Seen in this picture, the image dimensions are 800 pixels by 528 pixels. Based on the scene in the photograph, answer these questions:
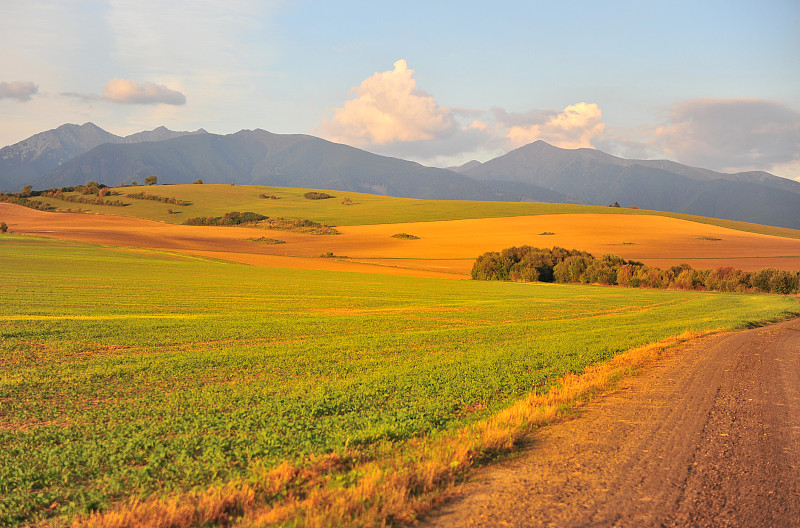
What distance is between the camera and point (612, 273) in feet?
199

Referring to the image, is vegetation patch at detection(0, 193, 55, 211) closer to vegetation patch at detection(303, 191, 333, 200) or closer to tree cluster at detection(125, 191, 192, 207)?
tree cluster at detection(125, 191, 192, 207)

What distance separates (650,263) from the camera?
71.2 metres

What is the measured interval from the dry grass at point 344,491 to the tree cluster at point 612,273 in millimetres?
55242

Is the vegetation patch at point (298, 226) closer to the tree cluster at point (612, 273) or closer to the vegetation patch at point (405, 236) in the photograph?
the vegetation patch at point (405, 236)

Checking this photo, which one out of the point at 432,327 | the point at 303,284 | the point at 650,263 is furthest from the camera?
the point at 650,263

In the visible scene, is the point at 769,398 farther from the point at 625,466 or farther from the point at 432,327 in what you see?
the point at 432,327

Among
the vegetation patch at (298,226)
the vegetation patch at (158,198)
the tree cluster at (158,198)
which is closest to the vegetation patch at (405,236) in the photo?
the vegetation patch at (298,226)

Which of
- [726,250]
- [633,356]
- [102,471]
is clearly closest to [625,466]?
[102,471]

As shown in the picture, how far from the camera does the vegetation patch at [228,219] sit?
4884 inches

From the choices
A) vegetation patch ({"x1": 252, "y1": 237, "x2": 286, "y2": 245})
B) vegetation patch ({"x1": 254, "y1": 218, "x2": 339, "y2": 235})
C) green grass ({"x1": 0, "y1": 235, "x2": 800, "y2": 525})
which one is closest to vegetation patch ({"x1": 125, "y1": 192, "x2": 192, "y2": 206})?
vegetation patch ({"x1": 254, "y1": 218, "x2": 339, "y2": 235})

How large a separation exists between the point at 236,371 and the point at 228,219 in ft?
384

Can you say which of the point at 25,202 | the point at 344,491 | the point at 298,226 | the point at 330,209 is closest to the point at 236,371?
the point at 344,491

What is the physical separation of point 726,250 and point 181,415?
309 ft

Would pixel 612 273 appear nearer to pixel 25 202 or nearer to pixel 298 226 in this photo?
pixel 298 226
